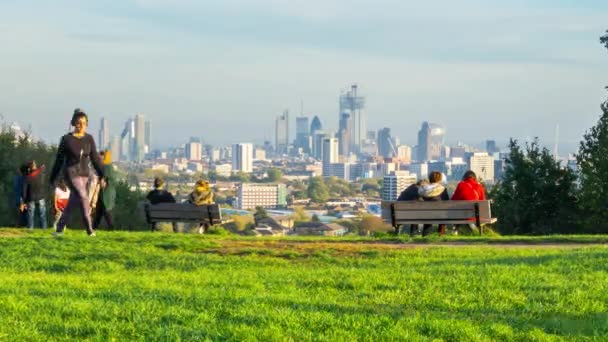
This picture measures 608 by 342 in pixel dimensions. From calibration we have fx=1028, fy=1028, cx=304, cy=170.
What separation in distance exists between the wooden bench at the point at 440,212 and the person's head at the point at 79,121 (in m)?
5.40

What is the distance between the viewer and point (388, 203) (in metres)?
17.4

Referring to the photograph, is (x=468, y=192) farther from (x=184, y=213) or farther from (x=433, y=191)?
(x=184, y=213)

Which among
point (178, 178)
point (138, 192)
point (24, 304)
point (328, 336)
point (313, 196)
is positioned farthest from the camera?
point (313, 196)

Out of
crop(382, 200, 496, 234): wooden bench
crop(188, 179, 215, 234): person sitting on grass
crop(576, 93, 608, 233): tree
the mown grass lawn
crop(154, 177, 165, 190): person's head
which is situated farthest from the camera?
crop(576, 93, 608, 233): tree

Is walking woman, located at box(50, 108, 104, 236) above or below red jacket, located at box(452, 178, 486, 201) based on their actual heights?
above

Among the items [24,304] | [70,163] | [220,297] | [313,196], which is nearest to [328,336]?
[220,297]

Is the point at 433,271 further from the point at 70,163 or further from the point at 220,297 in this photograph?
the point at 70,163

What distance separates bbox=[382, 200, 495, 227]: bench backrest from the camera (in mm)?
17094

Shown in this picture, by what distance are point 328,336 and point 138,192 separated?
72.7ft

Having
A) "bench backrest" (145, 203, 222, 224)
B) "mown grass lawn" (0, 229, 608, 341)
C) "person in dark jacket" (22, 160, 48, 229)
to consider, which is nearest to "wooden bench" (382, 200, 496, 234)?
"mown grass lawn" (0, 229, 608, 341)

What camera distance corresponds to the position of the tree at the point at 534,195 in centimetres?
2778

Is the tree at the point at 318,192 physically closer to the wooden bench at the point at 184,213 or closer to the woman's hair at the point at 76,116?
the wooden bench at the point at 184,213

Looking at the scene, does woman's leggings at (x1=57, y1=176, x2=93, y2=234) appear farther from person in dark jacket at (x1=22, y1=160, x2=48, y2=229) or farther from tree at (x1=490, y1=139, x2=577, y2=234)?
tree at (x1=490, y1=139, x2=577, y2=234)

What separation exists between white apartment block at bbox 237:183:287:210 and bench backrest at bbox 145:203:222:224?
237 ft
